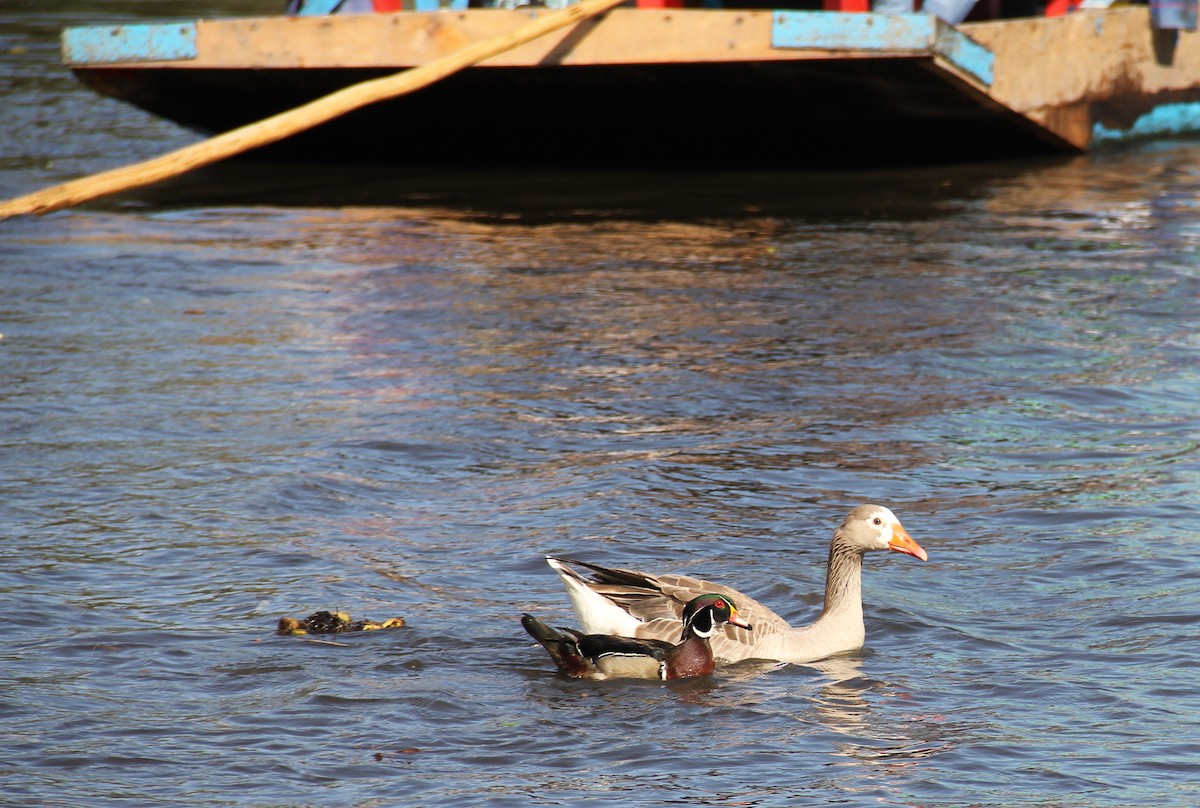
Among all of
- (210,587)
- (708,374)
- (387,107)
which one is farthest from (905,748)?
(387,107)

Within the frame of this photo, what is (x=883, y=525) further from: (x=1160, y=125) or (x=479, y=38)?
(x=1160, y=125)

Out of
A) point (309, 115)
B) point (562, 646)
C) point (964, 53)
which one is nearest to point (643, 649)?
point (562, 646)

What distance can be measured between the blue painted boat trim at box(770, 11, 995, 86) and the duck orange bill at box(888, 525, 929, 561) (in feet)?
26.7

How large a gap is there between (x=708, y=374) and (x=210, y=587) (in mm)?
4289

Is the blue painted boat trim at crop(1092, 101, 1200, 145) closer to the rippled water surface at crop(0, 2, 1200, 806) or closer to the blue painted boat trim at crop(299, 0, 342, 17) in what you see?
the rippled water surface at crop(0, 2, 1200, 806)

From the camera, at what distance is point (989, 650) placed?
22.2 feet

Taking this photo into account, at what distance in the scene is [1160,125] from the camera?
20.6m

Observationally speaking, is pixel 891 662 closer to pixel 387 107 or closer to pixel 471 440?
pixel 471 440

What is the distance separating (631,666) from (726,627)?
0.43m

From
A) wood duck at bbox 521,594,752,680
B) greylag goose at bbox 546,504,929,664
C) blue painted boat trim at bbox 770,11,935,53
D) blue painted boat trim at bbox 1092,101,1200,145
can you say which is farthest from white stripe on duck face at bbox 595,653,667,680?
blue painted boat trim at bbox 1092,101,1200,145

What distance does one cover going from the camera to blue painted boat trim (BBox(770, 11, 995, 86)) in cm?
1455

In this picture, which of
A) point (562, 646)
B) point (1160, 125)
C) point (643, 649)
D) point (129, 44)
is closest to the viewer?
point (562, 646)

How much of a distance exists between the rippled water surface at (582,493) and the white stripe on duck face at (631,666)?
6cm

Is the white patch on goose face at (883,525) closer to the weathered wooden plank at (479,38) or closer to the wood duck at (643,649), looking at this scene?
the wood duck at (643,649)
